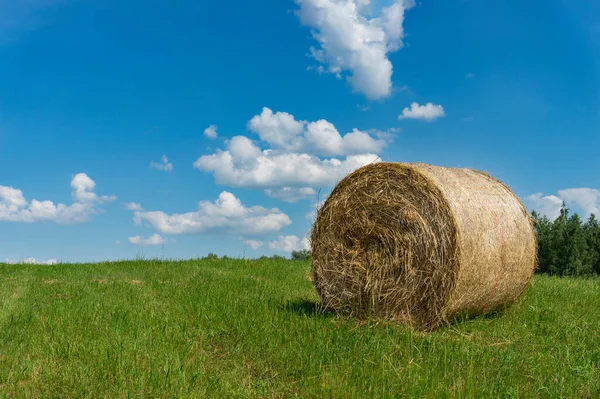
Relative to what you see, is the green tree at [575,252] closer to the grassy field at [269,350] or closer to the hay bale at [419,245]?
the grassy field at [269,350]

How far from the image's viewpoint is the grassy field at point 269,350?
19.0 feet

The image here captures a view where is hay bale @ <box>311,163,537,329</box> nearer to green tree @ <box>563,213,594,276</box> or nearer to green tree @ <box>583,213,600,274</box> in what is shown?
green tree @ <box>563,213,594,276</box>

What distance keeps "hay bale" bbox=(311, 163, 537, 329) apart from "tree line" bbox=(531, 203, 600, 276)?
30361mm

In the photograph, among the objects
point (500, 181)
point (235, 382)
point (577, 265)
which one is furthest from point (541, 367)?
point (577, 265)

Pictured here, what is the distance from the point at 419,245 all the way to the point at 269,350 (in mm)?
2870

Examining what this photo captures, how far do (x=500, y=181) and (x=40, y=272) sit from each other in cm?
1333

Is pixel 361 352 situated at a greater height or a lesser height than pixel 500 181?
lesser

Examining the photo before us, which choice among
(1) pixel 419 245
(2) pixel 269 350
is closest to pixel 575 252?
(1) pixel 419 245

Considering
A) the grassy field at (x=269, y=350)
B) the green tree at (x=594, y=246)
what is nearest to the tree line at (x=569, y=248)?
the green tree at (x=594, y=246)

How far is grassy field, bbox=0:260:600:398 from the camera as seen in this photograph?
5.78m

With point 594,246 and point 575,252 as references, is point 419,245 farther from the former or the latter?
point 594,246

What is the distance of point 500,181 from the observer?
10617 millimetres

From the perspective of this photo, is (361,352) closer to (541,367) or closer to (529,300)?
(541,367)

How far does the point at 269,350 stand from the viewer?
23.2 feet
